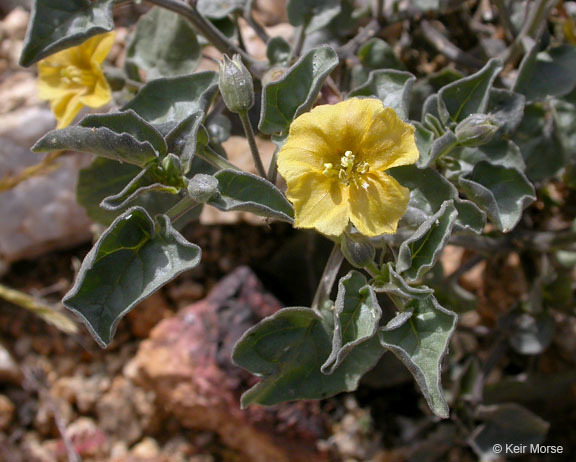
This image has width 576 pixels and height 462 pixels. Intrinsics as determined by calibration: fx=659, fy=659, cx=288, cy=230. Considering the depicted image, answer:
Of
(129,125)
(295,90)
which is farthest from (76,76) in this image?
(295,90)

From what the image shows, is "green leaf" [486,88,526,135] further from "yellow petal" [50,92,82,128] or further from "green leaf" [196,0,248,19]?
"yellow petal" [50,92,82,128]

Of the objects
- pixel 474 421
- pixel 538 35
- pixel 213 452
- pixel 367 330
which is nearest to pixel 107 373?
pixel 213 452

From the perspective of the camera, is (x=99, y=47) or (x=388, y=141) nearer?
(x=388, y=141)

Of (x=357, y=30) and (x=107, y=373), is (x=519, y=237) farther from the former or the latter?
(x=107, y=373)

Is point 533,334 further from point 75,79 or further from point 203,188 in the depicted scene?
point 75,79

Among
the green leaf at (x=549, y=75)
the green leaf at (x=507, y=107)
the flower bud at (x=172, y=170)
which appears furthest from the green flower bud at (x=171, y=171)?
the green leaf at (x=549, y=75)

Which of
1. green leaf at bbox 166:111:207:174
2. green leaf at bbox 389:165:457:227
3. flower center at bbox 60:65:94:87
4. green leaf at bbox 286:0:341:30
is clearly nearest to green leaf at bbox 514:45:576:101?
green leaf at bbox 389:165:457:227
